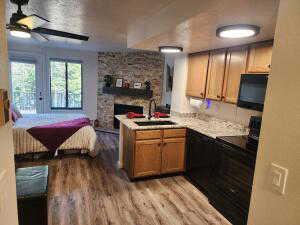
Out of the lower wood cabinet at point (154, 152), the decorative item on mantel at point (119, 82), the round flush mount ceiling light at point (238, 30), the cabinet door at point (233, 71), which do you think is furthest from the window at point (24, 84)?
the round flush mount ceiling light at point (238, 30)

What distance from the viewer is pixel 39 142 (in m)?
3.91

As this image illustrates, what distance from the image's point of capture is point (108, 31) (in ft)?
10.6

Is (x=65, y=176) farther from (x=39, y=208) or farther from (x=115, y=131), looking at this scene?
(x=115, y=131)

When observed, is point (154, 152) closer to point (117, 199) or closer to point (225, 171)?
point (117, 199)

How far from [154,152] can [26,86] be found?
4616mm

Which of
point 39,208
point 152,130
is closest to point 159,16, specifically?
point 152,130

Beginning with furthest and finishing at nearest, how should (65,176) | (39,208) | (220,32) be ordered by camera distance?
1. (65,176)
2. (220,32)
3. (39,208)

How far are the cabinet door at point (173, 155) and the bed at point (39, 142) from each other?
1.57 meters

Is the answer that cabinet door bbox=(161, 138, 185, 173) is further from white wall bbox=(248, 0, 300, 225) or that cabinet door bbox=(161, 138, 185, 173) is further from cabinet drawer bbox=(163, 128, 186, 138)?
white wall bbox=(248, 0, 300, 225)

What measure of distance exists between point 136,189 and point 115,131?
3376mm

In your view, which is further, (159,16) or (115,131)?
(115,131)

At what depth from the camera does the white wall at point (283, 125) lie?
80cm

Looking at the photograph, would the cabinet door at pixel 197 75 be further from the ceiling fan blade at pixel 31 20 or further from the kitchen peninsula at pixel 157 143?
the ceiling fan blade at pixel 31 20

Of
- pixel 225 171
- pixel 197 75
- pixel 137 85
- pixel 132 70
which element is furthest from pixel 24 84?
pixel 225 171
